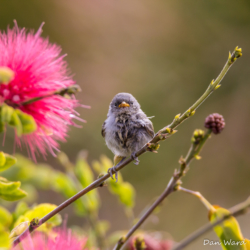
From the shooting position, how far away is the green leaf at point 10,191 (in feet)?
3.31

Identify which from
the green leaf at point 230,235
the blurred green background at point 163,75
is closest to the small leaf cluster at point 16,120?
the green leaf at point 230,235

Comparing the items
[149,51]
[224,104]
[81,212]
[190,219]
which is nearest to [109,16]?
[149,51]

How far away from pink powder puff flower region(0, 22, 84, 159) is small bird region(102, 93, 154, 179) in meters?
0.65

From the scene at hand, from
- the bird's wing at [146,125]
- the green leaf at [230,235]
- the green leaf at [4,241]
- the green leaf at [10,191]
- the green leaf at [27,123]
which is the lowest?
the green leaf at [230,235]

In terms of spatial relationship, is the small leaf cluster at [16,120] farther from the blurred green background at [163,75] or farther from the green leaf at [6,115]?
the blurred green background at [163,75]

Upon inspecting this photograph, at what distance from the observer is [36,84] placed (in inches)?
41.0

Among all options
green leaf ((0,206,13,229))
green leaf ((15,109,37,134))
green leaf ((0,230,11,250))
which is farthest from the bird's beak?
green leaf ((0,230,11,250))

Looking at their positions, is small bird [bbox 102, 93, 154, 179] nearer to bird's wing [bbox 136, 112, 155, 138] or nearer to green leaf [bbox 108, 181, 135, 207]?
bird's wing [bbox 136, 112, 155, 138]

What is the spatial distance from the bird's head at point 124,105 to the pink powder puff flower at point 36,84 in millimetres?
998

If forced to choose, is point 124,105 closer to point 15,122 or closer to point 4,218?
point 4,218

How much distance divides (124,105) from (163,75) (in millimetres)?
3055

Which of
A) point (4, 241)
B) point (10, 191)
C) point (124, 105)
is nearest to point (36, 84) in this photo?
point (10, 191)

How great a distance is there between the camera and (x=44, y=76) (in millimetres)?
1065

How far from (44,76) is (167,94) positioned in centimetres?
402
